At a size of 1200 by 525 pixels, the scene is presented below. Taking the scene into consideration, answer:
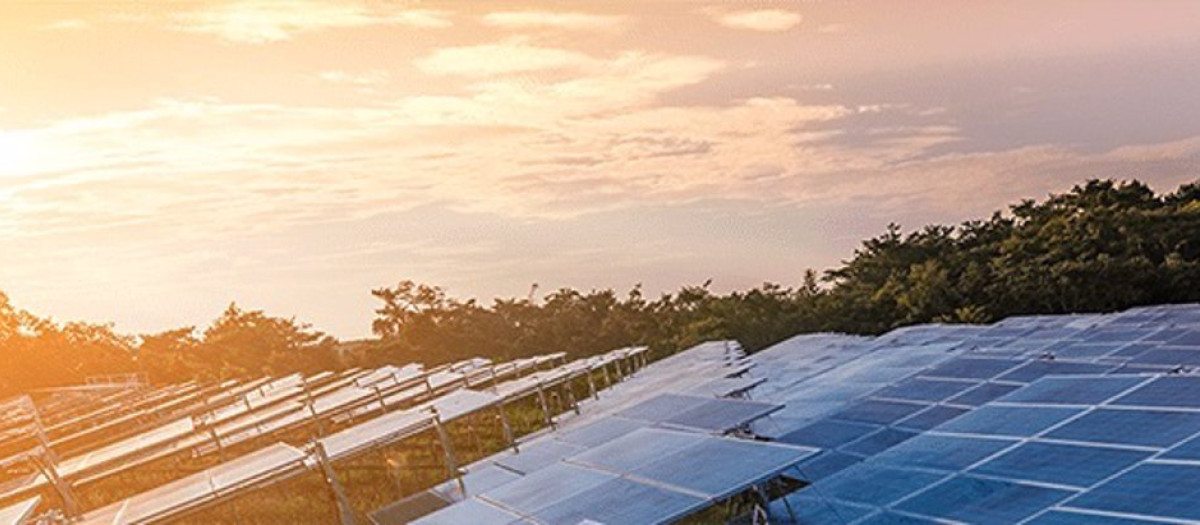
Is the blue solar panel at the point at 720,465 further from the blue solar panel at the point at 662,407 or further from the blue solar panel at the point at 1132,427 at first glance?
the blue solar panel at the point at 662,407

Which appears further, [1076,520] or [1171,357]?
[1171,357]

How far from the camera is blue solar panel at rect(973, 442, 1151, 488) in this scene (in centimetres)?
971

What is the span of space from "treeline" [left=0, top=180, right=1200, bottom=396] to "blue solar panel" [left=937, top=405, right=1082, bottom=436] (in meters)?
25.6

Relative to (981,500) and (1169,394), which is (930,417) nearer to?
(1169,394)

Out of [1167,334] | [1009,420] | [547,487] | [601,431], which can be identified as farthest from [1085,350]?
[547,487]

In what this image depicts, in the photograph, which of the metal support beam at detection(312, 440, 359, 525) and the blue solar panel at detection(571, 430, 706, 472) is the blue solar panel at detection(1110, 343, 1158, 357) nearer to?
the blue solar panel at detection(571, 430, 706, 472)

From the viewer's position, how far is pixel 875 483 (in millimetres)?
11562

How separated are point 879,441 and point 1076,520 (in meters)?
5.83

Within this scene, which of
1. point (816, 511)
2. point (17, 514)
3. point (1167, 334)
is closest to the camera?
point (816, 511)

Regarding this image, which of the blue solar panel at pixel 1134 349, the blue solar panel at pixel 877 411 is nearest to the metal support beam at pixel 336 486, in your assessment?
the blue solar panel at pixel 877 411

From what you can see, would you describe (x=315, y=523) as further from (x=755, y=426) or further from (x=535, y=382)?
(x=755, y=426)

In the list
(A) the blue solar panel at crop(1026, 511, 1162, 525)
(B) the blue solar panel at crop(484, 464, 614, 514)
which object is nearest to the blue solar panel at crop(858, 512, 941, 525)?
(A) the blue solar panel at crop(1026, 511, 1162, 525)

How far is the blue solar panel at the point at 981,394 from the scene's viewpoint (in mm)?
15320

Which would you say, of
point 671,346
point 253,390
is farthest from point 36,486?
point 671,346
